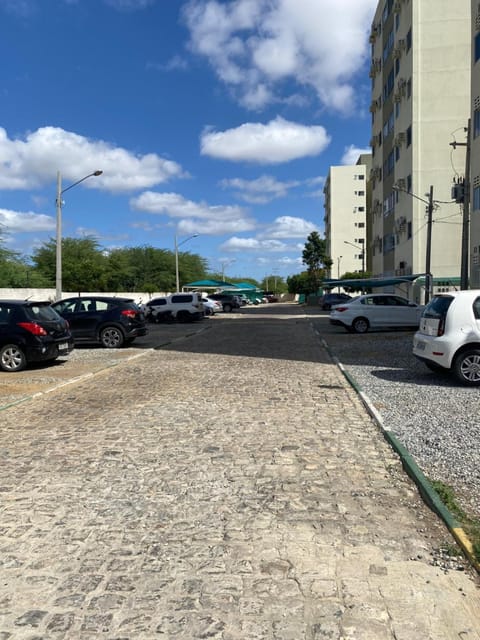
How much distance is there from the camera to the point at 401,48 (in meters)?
49.4

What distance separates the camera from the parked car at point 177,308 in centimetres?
3338

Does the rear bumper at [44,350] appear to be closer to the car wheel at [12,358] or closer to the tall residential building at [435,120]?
the car wheel at [12,358]

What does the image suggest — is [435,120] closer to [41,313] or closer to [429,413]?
[41,313]

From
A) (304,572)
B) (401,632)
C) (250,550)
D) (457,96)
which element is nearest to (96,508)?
(250,550)

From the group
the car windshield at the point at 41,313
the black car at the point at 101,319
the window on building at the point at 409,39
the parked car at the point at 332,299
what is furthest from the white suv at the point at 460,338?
the window on building at the point at 409,39

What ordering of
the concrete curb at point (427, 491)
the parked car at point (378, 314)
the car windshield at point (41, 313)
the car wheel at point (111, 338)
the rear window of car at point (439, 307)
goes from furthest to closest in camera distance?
1. the parked car at point (378, 314)
2. the car wheel at point (111, 338)
3. the car windshield at point (41, 313)
4. the rear window of car at point (439, 307)
5. the concrete curb at point (427, 491)

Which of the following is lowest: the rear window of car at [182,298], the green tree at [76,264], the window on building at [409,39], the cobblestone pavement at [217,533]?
the cobblestone pavement at [217,533]

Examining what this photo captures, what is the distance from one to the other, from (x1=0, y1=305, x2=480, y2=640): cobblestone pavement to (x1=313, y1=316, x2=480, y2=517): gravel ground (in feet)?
1.23

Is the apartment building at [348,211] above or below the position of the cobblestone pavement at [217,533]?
above

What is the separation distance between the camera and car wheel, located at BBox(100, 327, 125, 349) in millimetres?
17312

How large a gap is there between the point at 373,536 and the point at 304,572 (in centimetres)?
71

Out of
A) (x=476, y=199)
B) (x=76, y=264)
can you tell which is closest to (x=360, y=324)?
(x=476, y=199)

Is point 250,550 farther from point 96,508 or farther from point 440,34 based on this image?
point 440,34

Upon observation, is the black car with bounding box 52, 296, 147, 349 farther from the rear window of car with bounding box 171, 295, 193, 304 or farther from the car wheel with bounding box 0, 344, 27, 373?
the rear window of car with bounding box 171, 295, 193, 304
